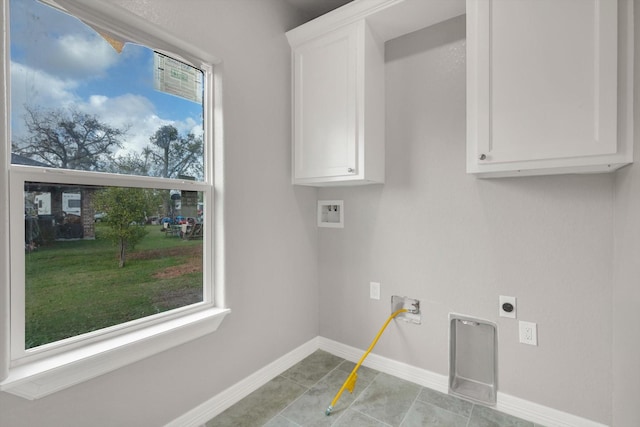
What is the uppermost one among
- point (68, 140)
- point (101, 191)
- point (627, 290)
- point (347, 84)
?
point (347, 84)

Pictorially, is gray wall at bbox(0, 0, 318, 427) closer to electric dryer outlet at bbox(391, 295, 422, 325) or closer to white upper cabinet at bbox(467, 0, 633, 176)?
electric dryer outlet at bbox(391, 295, 422, 325)

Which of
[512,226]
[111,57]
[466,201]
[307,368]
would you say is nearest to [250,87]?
[111,57]

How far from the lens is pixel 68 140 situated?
1322 millimetres

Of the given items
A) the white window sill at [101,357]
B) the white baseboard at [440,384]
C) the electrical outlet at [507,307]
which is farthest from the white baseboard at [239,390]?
the electrical outlet at [507,307]

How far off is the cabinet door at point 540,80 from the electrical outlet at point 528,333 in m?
0.95

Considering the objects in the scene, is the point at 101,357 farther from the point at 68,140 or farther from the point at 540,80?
the point at 540,80

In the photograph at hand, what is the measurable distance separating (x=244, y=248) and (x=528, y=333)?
1801 mm

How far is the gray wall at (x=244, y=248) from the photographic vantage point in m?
1.45

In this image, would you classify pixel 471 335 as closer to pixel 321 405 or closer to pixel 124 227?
pixel 321 405

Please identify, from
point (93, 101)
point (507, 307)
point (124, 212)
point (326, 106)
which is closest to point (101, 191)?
point (124, 212)

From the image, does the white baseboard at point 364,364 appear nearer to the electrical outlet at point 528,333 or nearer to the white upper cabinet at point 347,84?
the electrical outlet at point 528,333

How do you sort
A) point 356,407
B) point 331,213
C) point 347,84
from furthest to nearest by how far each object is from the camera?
point 331,213, point 347,84, point 356,407

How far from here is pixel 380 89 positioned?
2.14m

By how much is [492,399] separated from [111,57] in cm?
286
